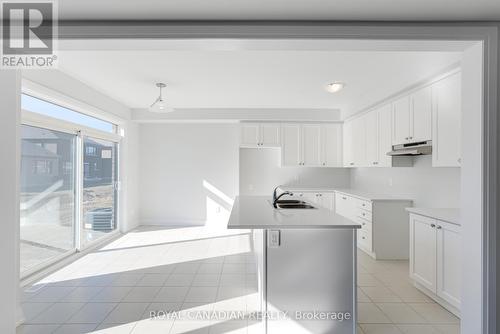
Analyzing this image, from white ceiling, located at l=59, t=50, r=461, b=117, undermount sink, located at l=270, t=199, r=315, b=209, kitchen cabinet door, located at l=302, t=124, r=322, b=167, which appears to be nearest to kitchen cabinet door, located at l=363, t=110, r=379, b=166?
white ceiling, located at l=59, t=50, r=461, b=117

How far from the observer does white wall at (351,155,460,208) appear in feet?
10.8

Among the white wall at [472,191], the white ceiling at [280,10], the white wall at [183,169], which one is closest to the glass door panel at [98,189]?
the white wall at [183,169]

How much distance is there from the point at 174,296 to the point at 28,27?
2692 millimetres

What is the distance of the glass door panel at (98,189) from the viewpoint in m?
4.44

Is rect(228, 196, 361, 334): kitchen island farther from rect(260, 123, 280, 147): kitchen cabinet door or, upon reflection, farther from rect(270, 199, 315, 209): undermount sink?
rect(260, 123, 280, 147): kitchen cabinet door

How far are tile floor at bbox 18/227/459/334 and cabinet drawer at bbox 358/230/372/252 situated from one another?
17cm

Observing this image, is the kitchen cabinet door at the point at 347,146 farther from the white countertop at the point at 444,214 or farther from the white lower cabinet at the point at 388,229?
the white countertop at the point at 444,214

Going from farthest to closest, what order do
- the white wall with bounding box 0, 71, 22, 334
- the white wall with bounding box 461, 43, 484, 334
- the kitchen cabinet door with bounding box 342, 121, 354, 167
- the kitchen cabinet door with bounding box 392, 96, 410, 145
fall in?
the kitchen cabinet door with bounding box 342, 121, 354, 167 → the kitchen cabinet door with bounding box 392, 96, 410, 145 → the white wall with bounding box 0, 71, 22, 334 → the white wall with bounding box 461, 43, 484, 334

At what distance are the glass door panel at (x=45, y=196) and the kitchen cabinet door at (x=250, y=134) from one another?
10.0 feet

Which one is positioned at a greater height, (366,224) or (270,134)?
(270,134)

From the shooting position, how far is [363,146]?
491 centimetres

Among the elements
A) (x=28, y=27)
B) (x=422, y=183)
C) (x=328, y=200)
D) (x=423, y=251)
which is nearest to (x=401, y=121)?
(x=422, y=183)

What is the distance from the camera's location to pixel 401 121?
3.77 metres

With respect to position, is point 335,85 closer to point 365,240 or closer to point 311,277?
point 365,240
